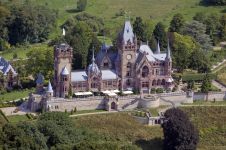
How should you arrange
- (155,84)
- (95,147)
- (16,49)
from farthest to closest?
(16,49) → (155,84) → (95,147)

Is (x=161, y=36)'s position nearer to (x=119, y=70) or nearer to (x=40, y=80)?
(x=119, y=70)

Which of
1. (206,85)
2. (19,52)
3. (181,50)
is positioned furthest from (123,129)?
(19,52)

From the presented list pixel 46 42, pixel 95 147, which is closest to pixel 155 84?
pixel 95 147

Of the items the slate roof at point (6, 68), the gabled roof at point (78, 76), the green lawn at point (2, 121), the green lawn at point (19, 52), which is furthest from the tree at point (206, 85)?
the green lawn at point (19, 52)

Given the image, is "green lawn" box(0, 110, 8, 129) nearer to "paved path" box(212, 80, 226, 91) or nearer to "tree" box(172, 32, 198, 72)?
"tree" box(172, 32, 198, 72)

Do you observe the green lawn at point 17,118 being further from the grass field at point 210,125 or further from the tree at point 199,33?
the tree at point 199,33

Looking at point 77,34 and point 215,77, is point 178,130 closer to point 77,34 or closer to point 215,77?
point 215,77
